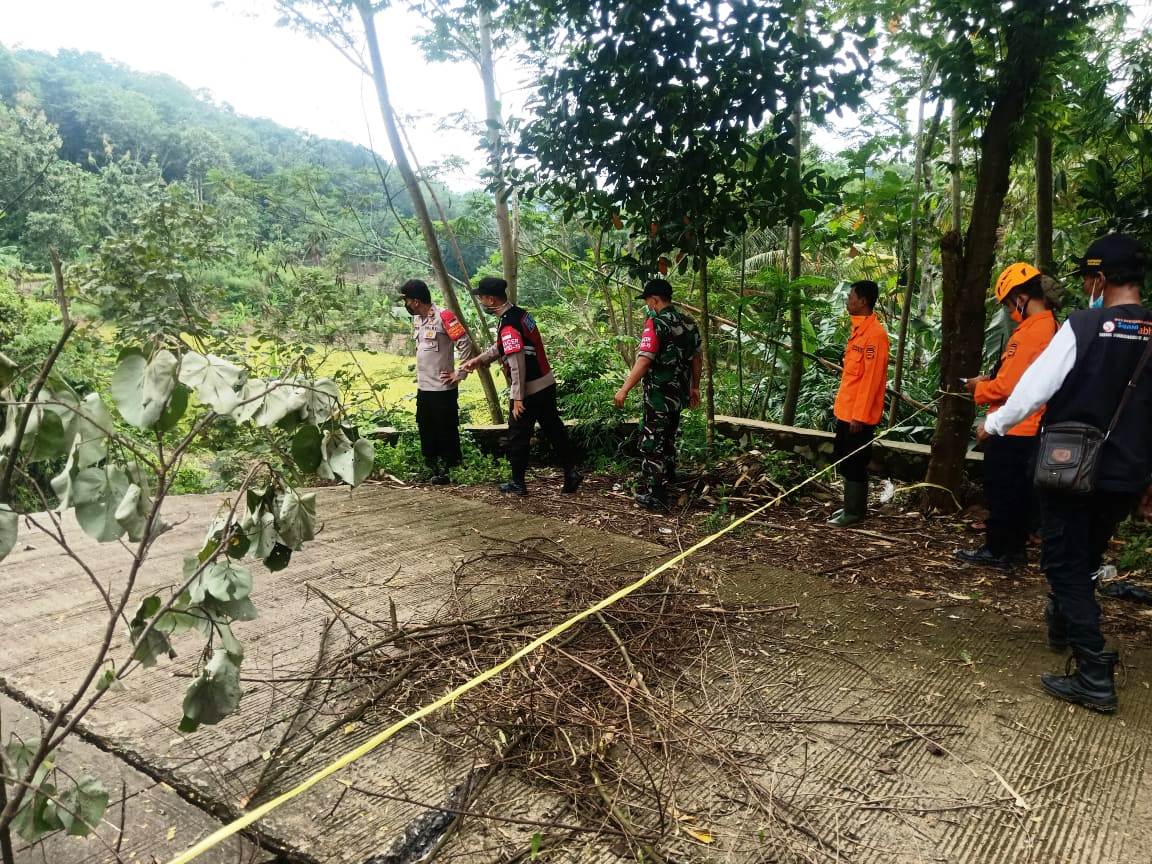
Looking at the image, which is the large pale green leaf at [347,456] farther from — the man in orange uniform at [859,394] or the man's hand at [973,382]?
the man in orange uniform at [859,394]

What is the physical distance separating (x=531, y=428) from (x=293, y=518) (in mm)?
4259

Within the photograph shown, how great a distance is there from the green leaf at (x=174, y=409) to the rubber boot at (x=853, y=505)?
4.44m

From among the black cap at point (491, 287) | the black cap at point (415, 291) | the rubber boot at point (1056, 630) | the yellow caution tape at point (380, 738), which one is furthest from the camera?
the black cap at point (415, 291)

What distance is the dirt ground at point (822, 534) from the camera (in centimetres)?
365

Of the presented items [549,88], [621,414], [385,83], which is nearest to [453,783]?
[549,88]

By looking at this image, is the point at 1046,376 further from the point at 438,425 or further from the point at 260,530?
the point at 438,425

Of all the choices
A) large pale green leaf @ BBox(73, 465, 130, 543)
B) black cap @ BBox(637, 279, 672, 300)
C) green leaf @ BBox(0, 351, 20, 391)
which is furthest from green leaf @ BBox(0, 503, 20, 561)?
black cap @ BBox(637, 279, 672, 300)

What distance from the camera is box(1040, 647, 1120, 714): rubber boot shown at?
248 centimetres

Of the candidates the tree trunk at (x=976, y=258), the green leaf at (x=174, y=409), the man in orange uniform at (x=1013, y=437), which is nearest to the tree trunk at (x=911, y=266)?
the tree trunk at (x=976, y=258)

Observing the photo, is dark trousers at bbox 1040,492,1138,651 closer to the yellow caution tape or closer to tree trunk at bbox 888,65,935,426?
the yellow caution tape

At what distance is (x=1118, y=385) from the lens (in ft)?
8.13

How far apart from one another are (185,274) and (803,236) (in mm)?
6582

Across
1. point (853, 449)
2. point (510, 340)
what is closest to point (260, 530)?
point (510, 340)

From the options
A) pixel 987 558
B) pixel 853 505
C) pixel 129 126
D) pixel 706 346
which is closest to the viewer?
pixel 987 558
